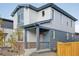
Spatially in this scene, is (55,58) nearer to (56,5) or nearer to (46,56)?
(46,56)

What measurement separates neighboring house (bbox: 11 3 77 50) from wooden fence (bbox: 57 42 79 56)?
0.07 m

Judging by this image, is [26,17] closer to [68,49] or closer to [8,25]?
[8,25]

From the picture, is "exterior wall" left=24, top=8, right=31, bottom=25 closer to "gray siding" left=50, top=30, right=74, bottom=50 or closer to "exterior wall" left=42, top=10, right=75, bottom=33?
"exterior wall" left=42, top=10, right=75, bottom=33

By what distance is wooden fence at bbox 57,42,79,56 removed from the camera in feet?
14.6

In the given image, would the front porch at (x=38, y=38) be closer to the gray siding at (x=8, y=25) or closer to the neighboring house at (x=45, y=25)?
the neighboring house at (x=45, y=25)

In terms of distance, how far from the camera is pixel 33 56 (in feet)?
14.8

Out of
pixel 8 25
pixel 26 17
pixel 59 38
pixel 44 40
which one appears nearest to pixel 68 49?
pixel 59 38

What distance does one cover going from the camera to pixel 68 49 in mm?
4465

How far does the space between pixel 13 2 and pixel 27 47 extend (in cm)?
79

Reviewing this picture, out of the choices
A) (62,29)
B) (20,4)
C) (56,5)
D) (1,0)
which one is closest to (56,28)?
(62,29)

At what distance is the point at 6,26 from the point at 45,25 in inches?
25.7

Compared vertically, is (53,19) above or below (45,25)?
above

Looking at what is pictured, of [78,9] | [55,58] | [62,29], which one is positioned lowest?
[55,58]

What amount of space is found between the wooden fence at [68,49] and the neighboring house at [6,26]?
0.84 metres
